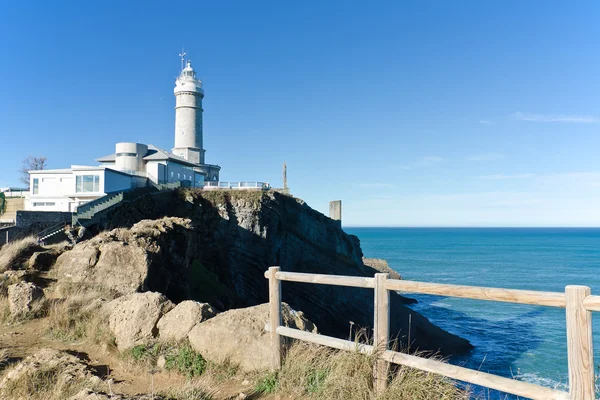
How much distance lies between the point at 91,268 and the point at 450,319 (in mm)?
35098

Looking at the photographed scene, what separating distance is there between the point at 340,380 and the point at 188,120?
55.8 meters

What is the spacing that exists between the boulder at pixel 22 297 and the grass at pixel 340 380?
5518 millimetres

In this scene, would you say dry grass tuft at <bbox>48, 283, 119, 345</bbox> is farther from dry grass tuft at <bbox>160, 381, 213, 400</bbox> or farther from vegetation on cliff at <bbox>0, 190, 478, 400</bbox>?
dry grass tuft at <bbox>160, 381, 213, 400</bbox>

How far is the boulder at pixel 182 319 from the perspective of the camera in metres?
6.86

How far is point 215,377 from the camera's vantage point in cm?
579

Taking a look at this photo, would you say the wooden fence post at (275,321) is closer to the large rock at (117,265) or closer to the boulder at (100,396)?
the boulder at (100,396)

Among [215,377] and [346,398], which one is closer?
[346,398]

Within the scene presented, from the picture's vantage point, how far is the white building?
111 ft

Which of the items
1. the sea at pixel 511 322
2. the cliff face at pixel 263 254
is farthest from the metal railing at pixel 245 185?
the sea at pixel 511 322

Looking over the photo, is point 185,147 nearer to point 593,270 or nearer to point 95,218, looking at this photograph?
point 95,218

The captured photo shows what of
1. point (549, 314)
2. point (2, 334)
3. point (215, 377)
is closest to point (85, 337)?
point (2, 334)

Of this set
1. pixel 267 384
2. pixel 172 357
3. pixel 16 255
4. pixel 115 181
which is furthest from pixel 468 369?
pixel 115 181

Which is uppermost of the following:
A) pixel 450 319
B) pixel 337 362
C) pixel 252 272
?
pixel 337 362

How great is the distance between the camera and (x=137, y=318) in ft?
23.6
